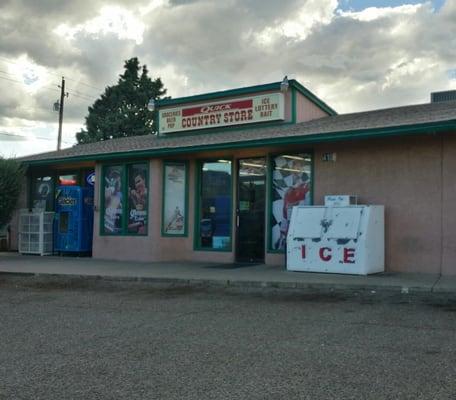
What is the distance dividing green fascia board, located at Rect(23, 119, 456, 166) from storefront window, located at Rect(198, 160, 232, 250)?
3.37ft

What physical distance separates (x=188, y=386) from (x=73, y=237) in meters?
12.7

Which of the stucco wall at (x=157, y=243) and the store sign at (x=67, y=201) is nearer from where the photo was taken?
the stucco wall at (x=157, y=243)

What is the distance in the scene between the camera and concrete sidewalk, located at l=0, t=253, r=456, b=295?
954 centimetres

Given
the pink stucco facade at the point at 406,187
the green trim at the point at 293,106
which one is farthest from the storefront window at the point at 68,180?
the pink stucco facade at the point at 406,187

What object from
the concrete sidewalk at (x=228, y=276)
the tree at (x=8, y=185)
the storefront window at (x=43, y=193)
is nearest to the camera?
the concrete sidewalk at (x=228, y=276)

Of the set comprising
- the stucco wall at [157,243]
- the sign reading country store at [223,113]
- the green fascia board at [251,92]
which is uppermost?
the green fascia board at [251,92]

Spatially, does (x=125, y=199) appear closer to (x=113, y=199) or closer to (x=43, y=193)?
(x=113, y=199)

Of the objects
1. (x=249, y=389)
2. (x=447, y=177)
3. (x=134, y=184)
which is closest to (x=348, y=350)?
(x=249, y=389)

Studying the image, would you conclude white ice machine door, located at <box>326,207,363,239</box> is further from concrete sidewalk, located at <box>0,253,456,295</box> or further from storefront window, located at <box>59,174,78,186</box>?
storefront window, located at <box>59,174,78,186</box>

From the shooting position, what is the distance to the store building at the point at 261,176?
11.2 meters

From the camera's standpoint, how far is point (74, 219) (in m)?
16.4

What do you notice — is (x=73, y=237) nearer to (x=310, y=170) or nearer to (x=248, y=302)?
(x=310, y=170)

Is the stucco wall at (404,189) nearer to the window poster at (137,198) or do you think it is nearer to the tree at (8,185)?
the window poster at (137,198)

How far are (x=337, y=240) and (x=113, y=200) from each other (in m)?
7.05
